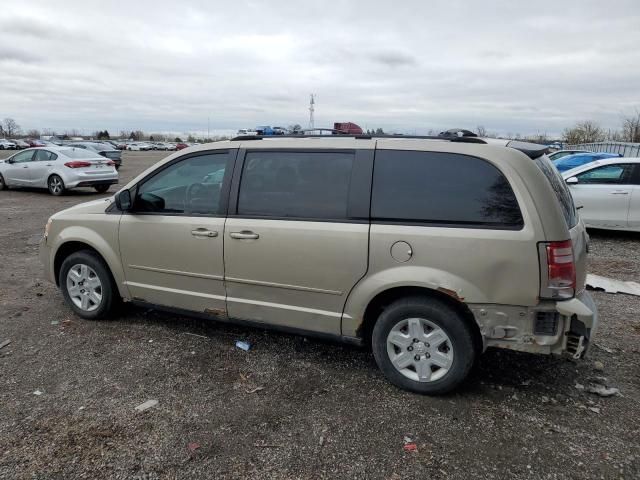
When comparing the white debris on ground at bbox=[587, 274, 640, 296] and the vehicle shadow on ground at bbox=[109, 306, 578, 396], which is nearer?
the vehicle shadow on ground at bbox=[109, 306, 578, 396]

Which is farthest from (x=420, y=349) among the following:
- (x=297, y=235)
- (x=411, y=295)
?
(x=297, y=235)

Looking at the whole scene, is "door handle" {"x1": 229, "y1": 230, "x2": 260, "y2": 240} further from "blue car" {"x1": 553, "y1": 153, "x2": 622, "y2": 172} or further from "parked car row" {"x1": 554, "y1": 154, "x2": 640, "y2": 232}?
"blue car" {"x1": 553, "y1": 153, "x2": 622, "y2": 172}

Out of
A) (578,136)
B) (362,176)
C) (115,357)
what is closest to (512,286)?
(362,176)

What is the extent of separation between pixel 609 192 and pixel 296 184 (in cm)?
740

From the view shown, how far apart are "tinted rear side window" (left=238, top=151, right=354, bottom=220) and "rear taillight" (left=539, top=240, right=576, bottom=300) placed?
1344mm

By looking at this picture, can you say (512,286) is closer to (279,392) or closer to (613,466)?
(613,466)

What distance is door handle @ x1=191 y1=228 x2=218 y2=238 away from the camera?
3879 millimetres

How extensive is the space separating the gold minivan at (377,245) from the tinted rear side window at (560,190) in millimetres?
22

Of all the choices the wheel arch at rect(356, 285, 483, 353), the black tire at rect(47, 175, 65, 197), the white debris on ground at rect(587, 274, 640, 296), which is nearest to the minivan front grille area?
the wheel arch at rect(356, 285, 483, 353)

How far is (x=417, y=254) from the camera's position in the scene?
3.20m

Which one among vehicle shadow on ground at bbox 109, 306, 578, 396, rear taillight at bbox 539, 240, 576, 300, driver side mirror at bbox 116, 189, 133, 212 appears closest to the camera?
rear taillight at bbox 539, 240, 576, 300

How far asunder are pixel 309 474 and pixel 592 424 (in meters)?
1.85

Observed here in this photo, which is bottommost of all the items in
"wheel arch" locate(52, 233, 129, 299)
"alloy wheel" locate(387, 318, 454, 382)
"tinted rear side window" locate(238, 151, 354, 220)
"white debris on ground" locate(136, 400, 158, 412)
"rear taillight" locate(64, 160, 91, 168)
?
"white debris on ground" locate(136, 400, 158, 412)

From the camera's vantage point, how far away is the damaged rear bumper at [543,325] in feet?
9.84
